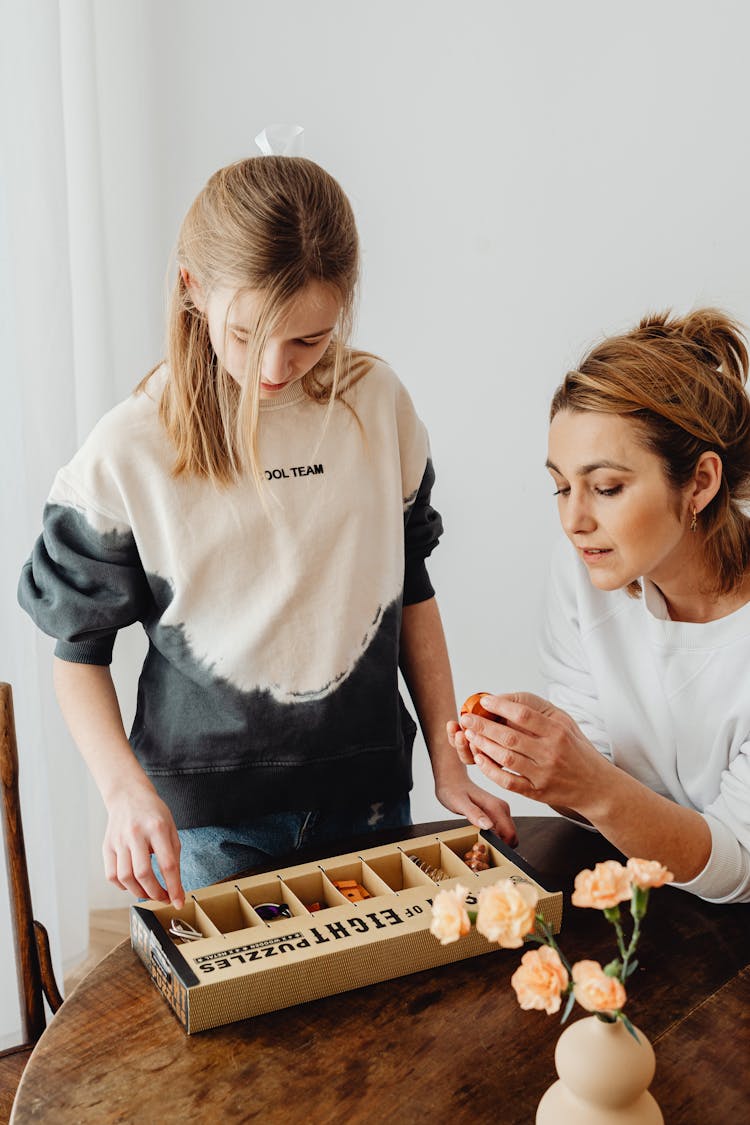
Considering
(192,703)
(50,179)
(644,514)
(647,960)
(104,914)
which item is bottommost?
(104,914)

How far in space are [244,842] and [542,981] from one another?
28.6 inches

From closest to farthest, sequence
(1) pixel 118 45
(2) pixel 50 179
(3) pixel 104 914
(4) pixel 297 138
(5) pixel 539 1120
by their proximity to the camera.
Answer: (5) pixel 539 1120 → (4) pixel 297 138 → (2) pixel 50 179 → (1) pixel 118 45 → (3) pixel 104 914

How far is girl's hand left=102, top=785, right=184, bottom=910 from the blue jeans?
21cm

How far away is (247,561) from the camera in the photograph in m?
1.38

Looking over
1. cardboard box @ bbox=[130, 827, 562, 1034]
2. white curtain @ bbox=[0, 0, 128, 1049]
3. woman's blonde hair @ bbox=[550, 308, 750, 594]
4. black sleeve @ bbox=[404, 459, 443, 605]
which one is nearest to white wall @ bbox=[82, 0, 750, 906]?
white curtain @ bbox=[0, 0, 128, 1049]

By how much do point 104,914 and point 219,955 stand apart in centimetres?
183

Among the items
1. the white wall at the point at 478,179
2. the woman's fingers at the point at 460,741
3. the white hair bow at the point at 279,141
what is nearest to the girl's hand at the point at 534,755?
the woman's fingers at the point at 460,741

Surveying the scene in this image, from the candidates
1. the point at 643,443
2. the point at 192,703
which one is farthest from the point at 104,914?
the point at 643,443

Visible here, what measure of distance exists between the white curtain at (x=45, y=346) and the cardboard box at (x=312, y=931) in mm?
1056

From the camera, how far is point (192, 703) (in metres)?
1.40

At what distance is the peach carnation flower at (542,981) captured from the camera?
792 millimetres

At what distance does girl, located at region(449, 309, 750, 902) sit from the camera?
1.47 m

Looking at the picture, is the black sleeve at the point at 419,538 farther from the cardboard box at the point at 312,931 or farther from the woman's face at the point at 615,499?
the cardboard box at the point at 312,931

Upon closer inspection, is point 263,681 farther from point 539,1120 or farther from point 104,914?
point 104,914
